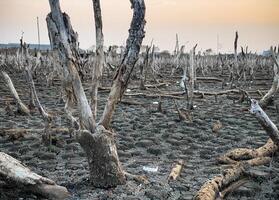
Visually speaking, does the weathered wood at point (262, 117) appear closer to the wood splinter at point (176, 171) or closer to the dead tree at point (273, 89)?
the wood splinter at point (176, 171)

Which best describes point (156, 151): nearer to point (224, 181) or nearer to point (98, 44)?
point (224, 181)

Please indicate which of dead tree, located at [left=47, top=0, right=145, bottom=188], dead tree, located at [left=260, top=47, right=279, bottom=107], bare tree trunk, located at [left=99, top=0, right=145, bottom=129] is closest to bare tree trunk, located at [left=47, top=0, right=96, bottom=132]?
dead tree, located at [left=47, top=0, right=145, bottom=188]

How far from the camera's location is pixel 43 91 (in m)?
15.8

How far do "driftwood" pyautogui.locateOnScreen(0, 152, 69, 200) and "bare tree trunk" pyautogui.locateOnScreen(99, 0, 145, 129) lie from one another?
3.03ft

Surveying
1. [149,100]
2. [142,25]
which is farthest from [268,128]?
[149,100]

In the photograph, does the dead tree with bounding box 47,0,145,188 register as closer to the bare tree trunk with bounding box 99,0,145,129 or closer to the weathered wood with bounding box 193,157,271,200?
the bare tree trunk with bounding box 99,0,145,129

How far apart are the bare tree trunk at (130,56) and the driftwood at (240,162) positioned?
Answer: 4.40ft

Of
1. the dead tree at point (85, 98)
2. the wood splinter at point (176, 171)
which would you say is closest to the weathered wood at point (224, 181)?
the wood splinter at point (176, 171)

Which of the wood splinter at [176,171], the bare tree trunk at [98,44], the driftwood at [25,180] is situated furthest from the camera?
the wood splinter at [176,171]

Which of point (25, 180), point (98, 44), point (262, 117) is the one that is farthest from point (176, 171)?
point (25, 180)

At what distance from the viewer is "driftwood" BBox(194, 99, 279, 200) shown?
159 inches

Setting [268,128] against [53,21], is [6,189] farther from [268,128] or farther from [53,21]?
[268,128]

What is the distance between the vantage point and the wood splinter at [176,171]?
482 centimetres

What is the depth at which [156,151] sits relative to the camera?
616 centimetres
